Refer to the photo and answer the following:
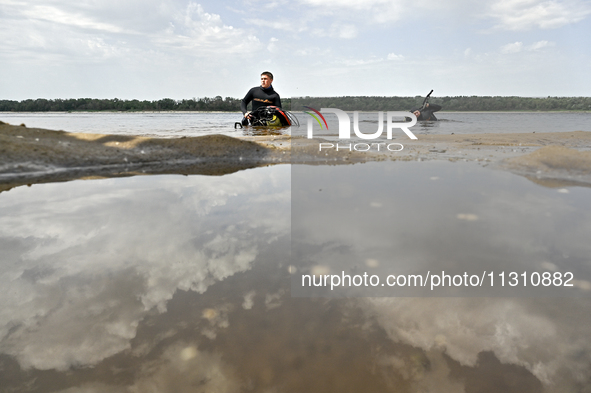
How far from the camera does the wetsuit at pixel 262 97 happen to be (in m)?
12.0

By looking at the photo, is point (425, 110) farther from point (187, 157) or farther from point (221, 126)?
point (187, 157)

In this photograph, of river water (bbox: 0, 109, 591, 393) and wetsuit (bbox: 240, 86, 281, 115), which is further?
wetsuit (bbox: 240, 86, 281, 115)

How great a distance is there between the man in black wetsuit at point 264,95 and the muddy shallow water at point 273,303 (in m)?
9.29

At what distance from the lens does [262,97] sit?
1219 centimetres

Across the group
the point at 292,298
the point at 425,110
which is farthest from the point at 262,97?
→ the point at 292,298

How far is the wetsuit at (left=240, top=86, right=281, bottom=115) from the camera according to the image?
474 inches

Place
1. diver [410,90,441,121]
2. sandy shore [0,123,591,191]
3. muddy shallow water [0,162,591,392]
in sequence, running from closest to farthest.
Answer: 1. muddy shallow water [0,162,591,392]
2. sandy shore [0,123,591,191]
3. diver [410,90,441,121]

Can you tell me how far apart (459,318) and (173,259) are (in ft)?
4.90

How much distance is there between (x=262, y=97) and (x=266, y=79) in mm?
727

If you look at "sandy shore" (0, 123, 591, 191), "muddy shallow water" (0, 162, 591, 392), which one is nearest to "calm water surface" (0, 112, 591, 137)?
"sandy shore" (0, 123, 591, 191)

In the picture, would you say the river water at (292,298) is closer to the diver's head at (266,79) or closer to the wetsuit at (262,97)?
the diver's head at (266,79)

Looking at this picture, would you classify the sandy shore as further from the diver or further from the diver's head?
the diver

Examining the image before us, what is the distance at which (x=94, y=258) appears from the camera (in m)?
2.05

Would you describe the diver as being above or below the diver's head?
below
